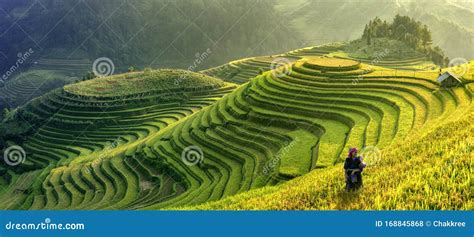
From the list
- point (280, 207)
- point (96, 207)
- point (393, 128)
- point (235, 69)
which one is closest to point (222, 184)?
point (96, 207)

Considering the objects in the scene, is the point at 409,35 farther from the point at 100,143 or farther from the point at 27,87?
the point at 27,87

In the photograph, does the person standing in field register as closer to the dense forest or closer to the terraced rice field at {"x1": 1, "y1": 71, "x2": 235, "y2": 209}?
the terraced rice field at {"x1": 1, "y1": 71, "x2": 235, "y2": 209}

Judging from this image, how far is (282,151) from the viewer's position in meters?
27.6

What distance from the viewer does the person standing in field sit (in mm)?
11984

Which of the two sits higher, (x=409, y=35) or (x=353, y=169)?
(x=409, y=35)

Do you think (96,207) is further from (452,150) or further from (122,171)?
(452,150)

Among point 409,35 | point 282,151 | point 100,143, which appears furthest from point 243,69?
point 282,151

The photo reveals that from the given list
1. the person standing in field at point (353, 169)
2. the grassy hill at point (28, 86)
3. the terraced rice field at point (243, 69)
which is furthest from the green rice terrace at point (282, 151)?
the grassy hill at point (28, 86)

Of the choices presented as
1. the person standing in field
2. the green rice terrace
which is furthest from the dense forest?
the person standing in field

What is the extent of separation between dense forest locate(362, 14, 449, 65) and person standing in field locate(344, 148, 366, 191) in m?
78.7

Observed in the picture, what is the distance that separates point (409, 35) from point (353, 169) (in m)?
80.2

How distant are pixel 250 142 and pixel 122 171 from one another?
12832 mm

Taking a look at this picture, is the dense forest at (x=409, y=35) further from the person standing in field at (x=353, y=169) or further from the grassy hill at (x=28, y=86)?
the grassy hill at (x=28, y=86)

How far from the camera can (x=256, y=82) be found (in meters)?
44.4
